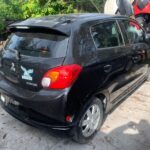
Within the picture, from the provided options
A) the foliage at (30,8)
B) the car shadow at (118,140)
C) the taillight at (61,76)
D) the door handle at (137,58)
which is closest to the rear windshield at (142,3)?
the foliage at (30,8)

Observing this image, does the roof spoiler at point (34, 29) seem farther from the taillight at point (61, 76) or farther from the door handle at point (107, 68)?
the door handle at point (107, 68)

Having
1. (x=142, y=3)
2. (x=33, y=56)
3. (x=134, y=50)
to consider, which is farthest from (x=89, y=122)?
(x=142, y=3)

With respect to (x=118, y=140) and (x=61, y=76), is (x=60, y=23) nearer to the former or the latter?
(x=61, y=76)

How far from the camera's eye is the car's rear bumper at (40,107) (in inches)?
123

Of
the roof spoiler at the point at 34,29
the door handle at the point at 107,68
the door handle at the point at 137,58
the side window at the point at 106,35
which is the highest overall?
the roof spoiler at the point at 34,29

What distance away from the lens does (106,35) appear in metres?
3.86

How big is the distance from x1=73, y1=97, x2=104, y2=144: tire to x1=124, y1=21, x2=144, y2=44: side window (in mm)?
1393

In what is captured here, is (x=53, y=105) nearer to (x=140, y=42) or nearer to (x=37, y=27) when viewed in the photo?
(x=37, y=27)

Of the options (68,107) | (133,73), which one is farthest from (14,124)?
(133,73)

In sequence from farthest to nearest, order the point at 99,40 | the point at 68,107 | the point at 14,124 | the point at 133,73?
1. the point at 133,73
2. the point at 14,124
3. the point at 99,40
4. the point at 68,107

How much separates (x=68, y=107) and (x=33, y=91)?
0.49 meters

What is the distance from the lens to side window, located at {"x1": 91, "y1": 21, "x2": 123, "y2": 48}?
11.8 feet

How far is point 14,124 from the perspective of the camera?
4172mm

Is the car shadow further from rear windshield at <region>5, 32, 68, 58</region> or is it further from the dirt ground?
rear windshield at <region>5, 32, 68, 58</region>
